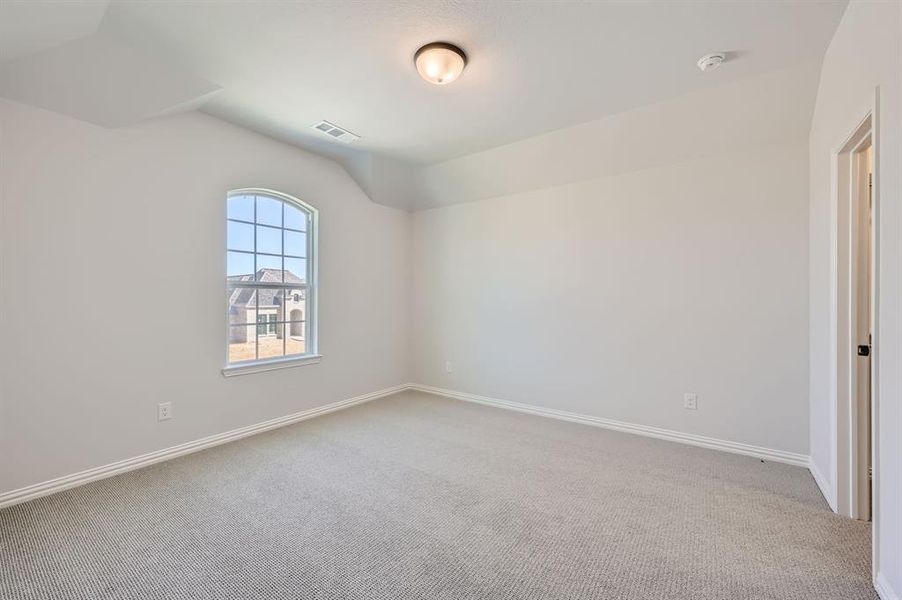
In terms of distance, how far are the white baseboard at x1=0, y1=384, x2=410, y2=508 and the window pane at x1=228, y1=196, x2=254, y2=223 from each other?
6.07ft

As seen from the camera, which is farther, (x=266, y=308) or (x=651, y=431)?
(x=266, y=308)

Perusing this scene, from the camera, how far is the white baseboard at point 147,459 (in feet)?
7.57

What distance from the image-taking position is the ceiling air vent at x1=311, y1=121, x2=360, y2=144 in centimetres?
327

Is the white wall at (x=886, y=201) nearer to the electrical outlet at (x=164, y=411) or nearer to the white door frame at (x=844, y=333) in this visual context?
the white door frame at (x=844, y=333)

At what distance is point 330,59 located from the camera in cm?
235

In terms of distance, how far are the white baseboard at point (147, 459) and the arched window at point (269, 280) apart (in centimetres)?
52

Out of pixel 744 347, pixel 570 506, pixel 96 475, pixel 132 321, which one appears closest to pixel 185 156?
pixel 132 321

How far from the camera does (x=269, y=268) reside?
369 centimetres

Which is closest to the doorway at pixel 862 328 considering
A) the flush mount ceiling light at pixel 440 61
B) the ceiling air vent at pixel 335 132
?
the flush mount ceiling light at pixel 440 61

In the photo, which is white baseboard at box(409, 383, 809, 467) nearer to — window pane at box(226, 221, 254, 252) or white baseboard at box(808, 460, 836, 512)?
white baseboard at box(808, 460, 836, 512)

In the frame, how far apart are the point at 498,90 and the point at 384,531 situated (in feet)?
9.24

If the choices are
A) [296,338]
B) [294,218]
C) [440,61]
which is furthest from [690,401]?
[294,218]

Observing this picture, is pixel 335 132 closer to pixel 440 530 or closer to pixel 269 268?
pixel 269 268

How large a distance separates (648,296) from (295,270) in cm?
336
